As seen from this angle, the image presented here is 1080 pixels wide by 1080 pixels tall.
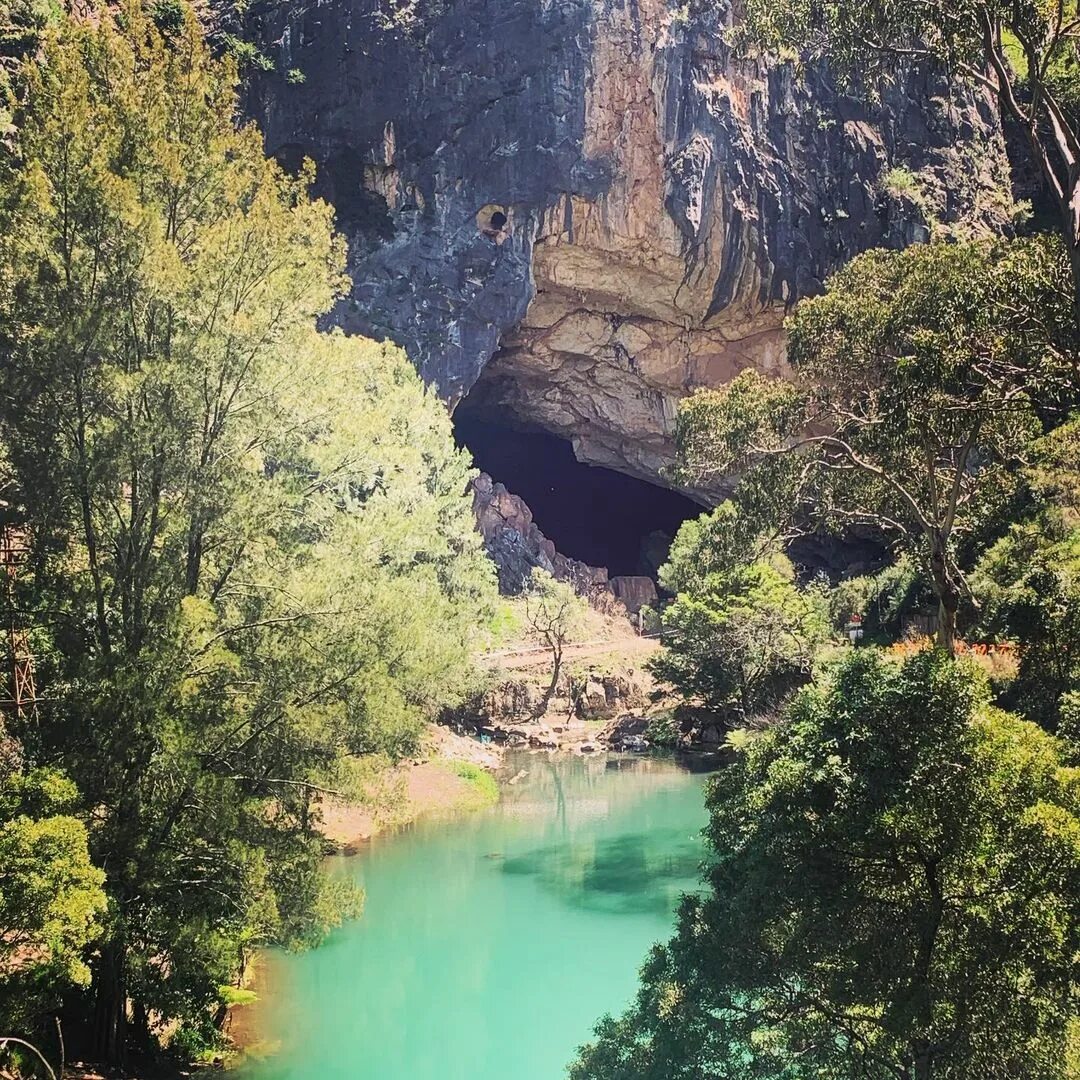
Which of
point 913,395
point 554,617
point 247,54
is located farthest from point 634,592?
point 913,395

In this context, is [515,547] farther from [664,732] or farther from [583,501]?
[664,732]

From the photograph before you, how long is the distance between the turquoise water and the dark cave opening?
21.6 m

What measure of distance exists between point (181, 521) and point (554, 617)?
1854cm

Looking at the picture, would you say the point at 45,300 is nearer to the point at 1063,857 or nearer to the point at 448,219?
the point at 1063,857

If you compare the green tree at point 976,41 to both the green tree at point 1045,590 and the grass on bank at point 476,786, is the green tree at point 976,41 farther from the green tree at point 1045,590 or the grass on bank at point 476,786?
the grass on bank at point 476,786

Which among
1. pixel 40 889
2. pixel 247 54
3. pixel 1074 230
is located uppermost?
pixel 247 54

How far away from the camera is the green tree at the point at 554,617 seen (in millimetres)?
25984

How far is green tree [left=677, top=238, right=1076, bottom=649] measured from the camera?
679 centimetres

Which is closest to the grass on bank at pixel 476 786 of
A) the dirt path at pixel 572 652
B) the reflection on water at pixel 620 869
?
the reflection on water at pixel 620 869

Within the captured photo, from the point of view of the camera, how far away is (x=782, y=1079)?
5.36 m

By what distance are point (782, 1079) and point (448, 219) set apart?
24.7m

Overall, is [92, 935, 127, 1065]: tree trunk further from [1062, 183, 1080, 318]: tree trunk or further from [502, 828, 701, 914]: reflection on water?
[1062, 183, 1080, 318]: tree trunk

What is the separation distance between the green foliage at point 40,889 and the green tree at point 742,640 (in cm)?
1566

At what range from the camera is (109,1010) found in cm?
789
